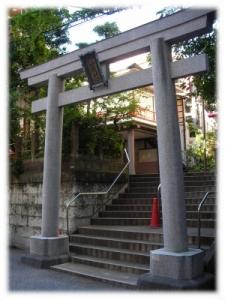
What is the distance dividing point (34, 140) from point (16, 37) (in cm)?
383

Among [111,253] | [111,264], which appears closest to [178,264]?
[111,264]

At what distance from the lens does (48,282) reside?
7.07m

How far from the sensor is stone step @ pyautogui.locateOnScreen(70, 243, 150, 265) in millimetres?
7780

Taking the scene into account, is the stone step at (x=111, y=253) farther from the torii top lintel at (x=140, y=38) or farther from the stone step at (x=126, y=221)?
the torii top lintel at (x=140, y=38)

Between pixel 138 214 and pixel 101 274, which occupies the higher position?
pixel 138 214

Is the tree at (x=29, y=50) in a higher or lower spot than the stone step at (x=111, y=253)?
higher

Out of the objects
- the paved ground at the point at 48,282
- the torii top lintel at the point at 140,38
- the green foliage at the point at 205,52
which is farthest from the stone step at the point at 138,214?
the torii top lintel at the point at 140,38

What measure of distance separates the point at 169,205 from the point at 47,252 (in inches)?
142

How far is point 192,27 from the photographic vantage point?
6.58 m

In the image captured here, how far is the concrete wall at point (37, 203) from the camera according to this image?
10.6 meters

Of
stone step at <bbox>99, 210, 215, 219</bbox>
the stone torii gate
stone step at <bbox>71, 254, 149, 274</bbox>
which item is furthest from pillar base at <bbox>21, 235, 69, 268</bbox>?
stone step at <bbox>99, 210, 215, 219</bbox>

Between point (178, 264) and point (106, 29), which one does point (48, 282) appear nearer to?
point (178, 264)

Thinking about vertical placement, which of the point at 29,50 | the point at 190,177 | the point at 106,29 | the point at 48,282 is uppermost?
the point at 106,29

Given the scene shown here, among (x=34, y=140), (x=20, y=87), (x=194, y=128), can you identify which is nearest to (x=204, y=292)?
(x=34, y=140)
